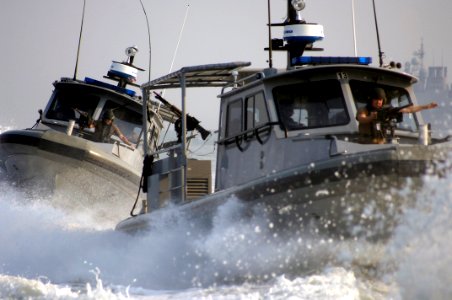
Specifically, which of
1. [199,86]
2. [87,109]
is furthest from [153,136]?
[199,86]

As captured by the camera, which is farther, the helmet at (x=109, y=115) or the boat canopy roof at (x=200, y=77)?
the helmet at (x=109, y=115)

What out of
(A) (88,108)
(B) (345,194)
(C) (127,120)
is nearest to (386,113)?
(B) (345,194)

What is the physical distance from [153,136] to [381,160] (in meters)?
9.38

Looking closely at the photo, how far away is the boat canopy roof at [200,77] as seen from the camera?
9.88 metres

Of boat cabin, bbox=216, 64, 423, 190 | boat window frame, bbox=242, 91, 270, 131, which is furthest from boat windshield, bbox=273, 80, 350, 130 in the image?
boat window frame, bbox=242, 91, 270, 131

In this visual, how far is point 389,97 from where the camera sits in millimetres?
9664

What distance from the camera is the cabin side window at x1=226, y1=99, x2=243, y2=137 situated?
391 inches

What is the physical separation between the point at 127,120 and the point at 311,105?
8013 millimetres

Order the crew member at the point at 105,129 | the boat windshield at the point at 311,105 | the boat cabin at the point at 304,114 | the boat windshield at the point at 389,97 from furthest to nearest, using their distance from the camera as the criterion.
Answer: the crew member at the point at 105,129
the boat windshield at the point at 389,97
the boat windshield at the point at 311,105
the boat cabin at the point at 304,114

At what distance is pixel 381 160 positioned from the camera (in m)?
7.83

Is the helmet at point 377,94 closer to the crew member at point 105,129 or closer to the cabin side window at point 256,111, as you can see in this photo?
the cabin side window at point 256,111

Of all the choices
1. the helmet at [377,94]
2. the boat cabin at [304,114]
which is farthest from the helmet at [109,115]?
the helmet at [377,94]

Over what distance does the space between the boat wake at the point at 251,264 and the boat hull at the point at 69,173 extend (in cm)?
346

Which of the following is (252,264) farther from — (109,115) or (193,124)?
(109,115)
